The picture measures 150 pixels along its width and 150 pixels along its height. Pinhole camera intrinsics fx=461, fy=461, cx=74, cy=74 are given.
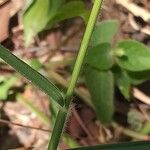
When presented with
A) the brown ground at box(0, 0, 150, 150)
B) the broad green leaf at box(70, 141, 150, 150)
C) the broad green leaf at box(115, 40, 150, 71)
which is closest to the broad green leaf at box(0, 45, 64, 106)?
the broad green leaf at box(70, 141, 150, 150)

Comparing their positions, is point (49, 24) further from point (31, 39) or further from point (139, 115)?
point (139, 115)

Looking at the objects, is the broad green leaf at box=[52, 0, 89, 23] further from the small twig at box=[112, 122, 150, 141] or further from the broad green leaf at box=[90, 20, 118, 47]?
the small twig at box=[112, 122, 150, 141]

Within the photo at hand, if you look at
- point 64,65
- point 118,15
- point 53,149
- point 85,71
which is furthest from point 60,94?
point 118,15

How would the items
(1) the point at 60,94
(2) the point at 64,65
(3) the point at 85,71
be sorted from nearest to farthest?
(1) the point at 60,94
(3) the point at 85,71
(2) the point at 64,65

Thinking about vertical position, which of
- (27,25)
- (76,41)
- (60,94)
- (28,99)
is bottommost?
(28,99)

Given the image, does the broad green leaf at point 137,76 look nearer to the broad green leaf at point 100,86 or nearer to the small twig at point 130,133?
the broad green leaf at point 100,86
